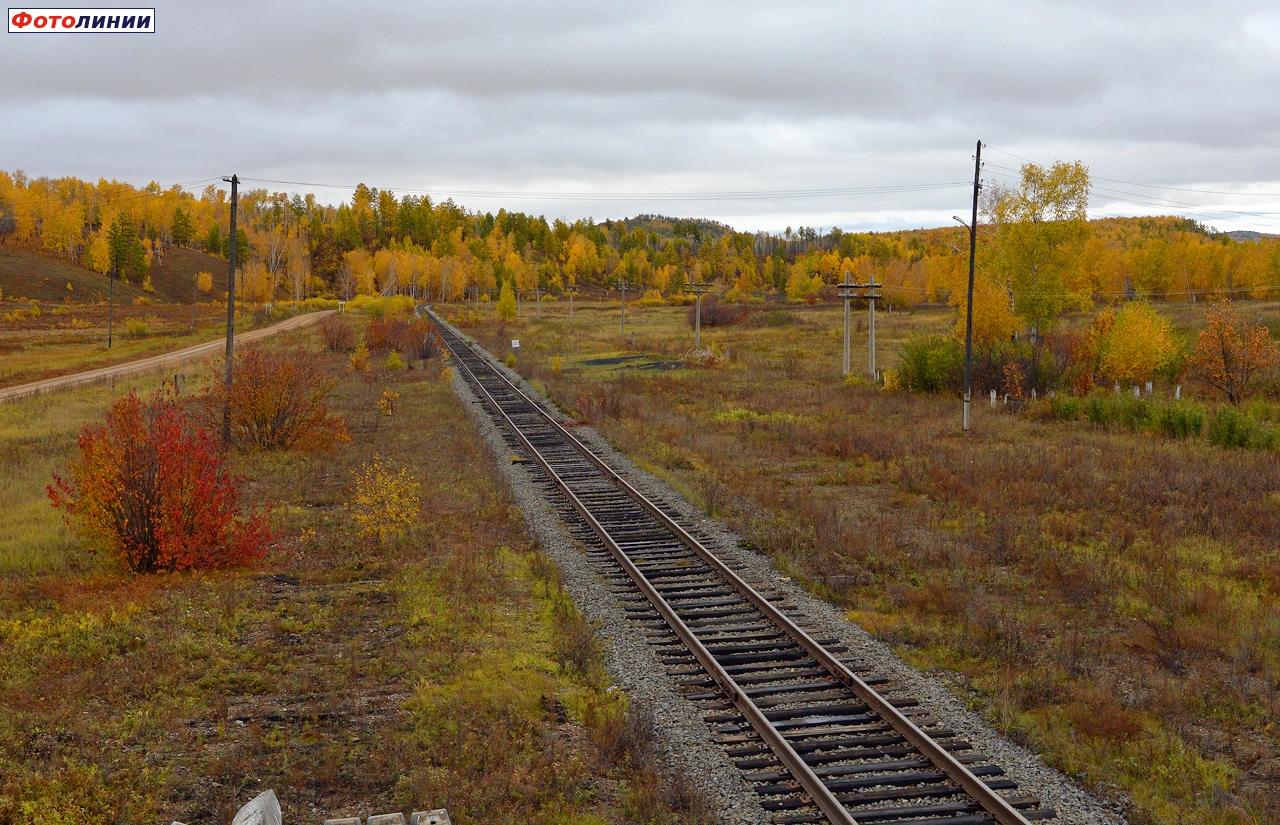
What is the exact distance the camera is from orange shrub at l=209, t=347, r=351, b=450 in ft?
82.8

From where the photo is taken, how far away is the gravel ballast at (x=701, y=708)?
813 cm

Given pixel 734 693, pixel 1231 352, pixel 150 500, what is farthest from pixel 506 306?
pixel 734 693

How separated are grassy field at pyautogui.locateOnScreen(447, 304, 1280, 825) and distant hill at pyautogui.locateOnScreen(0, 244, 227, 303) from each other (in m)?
127

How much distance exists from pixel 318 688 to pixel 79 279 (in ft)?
508

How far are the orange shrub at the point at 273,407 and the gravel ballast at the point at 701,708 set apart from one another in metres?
9.60

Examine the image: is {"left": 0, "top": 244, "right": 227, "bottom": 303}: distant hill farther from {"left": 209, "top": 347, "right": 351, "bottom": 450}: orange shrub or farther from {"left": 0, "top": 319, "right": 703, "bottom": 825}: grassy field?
{"left": 0, "top": 319, "right": 703, "bottom": 825}: grassy field

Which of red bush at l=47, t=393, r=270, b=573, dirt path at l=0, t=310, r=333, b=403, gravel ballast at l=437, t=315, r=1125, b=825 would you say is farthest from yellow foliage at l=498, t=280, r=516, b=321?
red bush at l=47, t=393, r=270, b=573

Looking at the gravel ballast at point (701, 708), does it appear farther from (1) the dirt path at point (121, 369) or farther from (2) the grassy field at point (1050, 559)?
(1) the dirt path at point (121, 369)

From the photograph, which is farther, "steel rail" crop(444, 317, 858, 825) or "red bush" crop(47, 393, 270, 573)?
"red bush" crop(47, 393, 270, 573)

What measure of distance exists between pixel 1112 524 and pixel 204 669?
14.8 metres

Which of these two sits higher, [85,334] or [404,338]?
[404,338]

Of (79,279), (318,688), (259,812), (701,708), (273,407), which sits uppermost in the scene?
(79,279)

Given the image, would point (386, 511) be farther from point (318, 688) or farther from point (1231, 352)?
point (1231, 352)

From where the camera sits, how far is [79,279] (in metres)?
142
